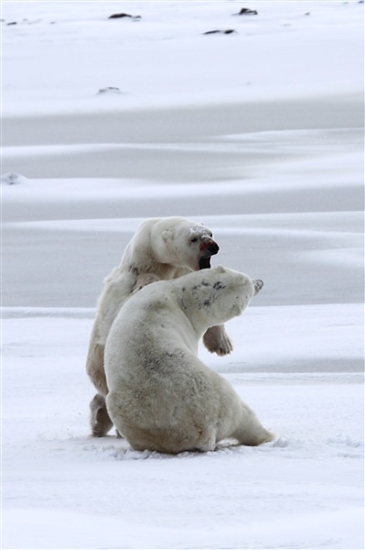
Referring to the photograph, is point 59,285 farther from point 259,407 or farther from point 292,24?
point 292,24

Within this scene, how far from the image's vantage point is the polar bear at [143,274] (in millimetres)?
4750

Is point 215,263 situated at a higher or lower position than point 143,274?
lower

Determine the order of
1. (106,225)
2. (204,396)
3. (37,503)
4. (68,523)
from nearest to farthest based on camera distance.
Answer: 1. (68,523)
2. (37,503)
3. (204,396)
4. (106,225)

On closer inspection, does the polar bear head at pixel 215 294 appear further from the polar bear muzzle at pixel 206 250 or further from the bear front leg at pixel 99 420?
the bear front leg at pixel 99 420

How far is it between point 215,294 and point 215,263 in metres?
4.91

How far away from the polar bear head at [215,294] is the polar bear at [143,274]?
0.16 meters

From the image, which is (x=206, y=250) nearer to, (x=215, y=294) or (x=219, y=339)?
(x=215, y=294)

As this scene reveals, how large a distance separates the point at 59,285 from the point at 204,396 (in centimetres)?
469

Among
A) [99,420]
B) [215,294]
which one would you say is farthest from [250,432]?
[99,420]

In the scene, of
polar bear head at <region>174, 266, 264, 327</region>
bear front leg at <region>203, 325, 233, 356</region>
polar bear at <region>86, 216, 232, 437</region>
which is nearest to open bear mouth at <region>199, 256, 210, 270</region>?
polar bear at <region>86, 216, 232, 437</region>

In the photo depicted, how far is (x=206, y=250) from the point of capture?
183 inches

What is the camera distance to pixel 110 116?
20.1 metres

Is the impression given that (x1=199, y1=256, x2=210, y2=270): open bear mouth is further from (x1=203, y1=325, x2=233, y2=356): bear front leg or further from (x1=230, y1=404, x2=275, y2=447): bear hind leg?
(x1=230, y1=404, x2=275, y2=447): bear hind leg

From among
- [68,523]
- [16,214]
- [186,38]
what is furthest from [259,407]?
[186,38]
